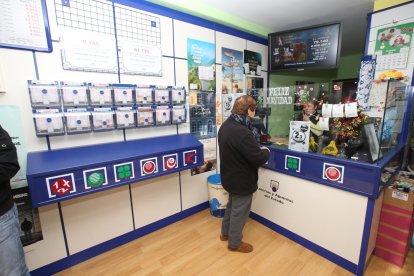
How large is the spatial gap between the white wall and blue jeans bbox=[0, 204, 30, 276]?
50 centimetres

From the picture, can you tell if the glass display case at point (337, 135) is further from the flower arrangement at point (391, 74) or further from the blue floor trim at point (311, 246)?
the blue floor trim at point (311, 246)

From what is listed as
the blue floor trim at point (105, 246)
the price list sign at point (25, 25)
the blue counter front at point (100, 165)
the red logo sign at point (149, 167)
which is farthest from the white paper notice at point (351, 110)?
the price list sign at point (25, 25)

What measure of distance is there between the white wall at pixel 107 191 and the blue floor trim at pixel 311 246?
0.90 m

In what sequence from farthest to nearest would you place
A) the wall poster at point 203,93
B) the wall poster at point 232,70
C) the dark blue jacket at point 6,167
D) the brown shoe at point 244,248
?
the wall poster at point 232,70 < the wall poster at point 203,93 < the brown shoe at point 244,248 < the dark blue jacket at point 6,167

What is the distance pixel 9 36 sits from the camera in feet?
4.80

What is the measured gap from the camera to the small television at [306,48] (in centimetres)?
253

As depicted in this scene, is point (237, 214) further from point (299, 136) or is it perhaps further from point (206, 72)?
point (206, 72)

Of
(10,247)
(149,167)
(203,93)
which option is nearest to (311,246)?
(149,167)

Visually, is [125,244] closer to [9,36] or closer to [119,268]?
[119,268]

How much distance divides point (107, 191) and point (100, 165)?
60 centimetres

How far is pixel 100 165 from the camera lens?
1553mm

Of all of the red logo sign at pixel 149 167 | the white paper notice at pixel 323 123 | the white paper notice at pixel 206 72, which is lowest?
the red logo sign at pixel 149 167

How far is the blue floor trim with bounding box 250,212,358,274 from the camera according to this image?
1.78 m

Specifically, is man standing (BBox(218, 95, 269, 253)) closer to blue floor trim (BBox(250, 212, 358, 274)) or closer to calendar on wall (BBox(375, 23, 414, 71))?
blue floor trim (BBox(250, 212, 358, 274))
